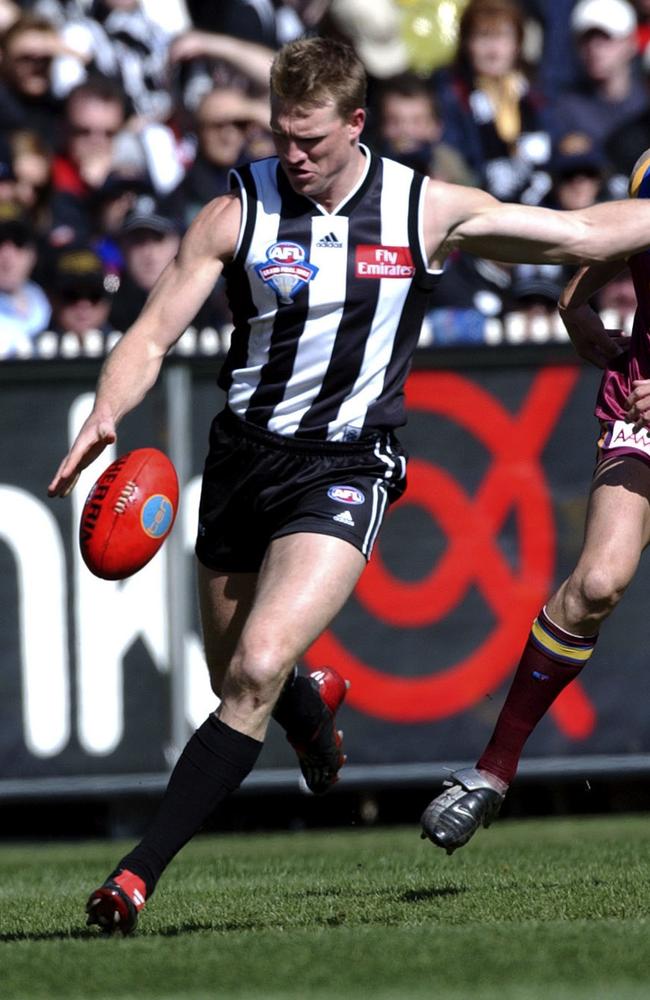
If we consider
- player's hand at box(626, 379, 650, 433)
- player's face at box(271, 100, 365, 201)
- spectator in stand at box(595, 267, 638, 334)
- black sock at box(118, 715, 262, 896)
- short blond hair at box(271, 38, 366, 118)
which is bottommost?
black sock at box(118, 715, 262, 896)

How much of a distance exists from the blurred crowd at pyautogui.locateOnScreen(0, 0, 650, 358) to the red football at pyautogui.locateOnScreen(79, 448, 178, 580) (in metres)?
5.05

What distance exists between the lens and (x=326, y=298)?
5.64m

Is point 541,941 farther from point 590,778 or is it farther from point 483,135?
point 483,135

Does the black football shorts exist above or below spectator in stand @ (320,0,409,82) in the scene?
below

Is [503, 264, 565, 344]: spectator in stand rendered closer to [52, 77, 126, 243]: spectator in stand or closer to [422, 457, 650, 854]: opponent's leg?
[52, 77, 126, 243]: spectator in stand

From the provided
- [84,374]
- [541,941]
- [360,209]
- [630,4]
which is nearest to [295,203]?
[360,209]

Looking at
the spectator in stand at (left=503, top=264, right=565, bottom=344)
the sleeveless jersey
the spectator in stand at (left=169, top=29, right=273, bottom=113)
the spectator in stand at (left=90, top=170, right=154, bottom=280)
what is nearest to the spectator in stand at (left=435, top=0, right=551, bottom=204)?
the spectator in stand at (left=503, top=264, right=565, bottom=344)

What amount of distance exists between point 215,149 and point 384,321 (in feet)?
19.0

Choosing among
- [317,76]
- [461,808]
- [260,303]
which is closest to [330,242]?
[260,303]

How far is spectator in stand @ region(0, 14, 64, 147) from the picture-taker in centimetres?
1177

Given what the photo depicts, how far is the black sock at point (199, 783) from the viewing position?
5.17m

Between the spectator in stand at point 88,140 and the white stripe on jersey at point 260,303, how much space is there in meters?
5.84

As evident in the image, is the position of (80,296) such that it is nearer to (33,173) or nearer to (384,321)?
(33,173)

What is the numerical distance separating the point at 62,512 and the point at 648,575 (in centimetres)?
287
